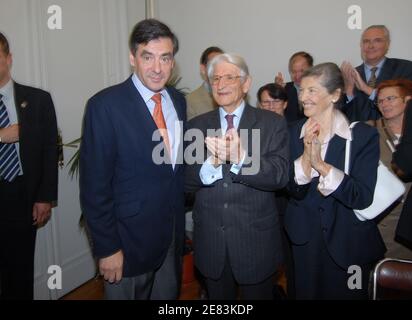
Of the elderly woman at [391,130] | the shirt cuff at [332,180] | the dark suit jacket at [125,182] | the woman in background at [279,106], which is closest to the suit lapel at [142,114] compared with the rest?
the dark suit jacket at [125,182]

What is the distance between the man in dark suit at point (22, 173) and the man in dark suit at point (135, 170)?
824 millimetres

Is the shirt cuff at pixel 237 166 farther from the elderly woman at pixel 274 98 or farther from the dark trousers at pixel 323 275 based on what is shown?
the elderly woman at pixel 274 98

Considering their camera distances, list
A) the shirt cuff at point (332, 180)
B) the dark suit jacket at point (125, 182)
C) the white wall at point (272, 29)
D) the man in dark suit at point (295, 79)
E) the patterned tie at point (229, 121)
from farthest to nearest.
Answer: the white wall at point (272, 29)
the man in dark suit at point (295, 79)
the patterned tie at point (229, 121)
the shirt cuff at point (332, 180)
the dark suit jacket at point (125, 182)

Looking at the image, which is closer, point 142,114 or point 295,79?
point 142,114

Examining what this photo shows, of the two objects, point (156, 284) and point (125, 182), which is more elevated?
point (125, 182)

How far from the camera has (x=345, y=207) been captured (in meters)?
1.79

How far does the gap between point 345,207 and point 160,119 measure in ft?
3.08

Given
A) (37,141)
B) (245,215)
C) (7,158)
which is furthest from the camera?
(37,141)

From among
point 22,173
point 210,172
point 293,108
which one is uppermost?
point 293,108

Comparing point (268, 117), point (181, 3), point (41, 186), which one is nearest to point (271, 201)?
point (268, 117)

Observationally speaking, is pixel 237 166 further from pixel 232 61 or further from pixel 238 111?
pixel 232 61

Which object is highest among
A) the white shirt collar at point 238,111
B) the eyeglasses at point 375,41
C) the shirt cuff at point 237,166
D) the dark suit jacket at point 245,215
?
the eyeglasses at point 375,41

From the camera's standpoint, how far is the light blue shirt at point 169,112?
1685 millimetres

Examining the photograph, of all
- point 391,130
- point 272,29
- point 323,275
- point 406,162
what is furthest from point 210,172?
point 272,29
